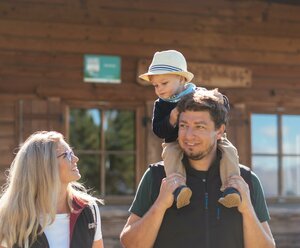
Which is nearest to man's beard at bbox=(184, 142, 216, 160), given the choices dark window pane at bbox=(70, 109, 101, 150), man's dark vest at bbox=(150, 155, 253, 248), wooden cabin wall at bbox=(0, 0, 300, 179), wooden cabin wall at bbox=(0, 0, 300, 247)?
man's dark vest at bbox=(150, 155, 253, 248)

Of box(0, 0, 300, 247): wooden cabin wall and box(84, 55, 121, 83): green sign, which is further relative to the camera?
box(84, 55, 121, 83): green sign

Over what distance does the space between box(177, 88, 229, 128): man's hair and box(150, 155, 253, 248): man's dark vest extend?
28 centimetres

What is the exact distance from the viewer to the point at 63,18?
6.94 m

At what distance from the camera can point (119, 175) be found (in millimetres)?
7172

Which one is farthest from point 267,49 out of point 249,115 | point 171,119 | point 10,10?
point 171,119

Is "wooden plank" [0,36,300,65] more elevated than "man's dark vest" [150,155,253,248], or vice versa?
"wooden plank" [0,36,300,65]

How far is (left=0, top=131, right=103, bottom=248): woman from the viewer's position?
2.54m

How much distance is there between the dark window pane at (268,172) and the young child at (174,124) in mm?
4817

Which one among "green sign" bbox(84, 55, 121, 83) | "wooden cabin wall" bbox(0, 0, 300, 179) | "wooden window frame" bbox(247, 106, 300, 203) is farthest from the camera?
A: "wooden window frame" bbox(247, 106, 300, 203)

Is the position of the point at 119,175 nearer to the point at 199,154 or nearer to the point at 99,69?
the point at 99,69

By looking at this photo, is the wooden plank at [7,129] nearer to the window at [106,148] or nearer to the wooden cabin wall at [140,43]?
the wooden cabin wall at [140,43]

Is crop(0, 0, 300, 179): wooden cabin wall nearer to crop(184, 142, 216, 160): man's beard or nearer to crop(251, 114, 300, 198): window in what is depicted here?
crop(251, 114, 300, 198): window

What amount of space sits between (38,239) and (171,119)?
31.2 inches

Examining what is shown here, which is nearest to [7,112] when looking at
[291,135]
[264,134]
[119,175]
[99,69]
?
[99,69]
